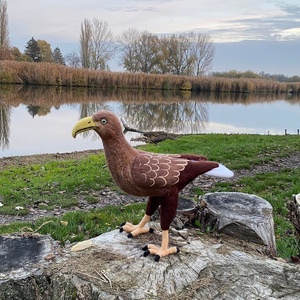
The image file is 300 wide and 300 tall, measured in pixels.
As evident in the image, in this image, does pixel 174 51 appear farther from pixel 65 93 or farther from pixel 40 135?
pixel 40 135

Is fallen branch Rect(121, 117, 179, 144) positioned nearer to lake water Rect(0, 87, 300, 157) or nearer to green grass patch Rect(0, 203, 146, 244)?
lake water Rect(0, 87, 300, 157)

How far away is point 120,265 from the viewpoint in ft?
8.50

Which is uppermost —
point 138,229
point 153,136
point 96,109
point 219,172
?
point 219,172

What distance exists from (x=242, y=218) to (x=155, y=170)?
120cm

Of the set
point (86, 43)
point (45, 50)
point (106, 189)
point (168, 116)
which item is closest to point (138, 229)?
point (106, 189)

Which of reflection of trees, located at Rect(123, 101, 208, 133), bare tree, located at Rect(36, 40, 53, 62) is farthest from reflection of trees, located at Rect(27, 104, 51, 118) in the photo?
bare tree, located at Rect(36, 40, 53, 62)

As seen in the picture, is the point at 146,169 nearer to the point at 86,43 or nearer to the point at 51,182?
the point at 51,182

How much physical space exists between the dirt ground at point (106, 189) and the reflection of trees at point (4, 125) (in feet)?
8.92

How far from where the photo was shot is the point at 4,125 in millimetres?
15812

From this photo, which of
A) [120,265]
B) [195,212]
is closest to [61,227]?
[195,212]

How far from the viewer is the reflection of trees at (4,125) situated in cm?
1327

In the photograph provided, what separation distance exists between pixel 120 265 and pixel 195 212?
1330 mm

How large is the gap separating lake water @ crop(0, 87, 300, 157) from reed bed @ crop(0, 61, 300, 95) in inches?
63.9

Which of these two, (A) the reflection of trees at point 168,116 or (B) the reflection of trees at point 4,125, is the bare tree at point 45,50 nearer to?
(A) the reflection of trees at point 168,116
